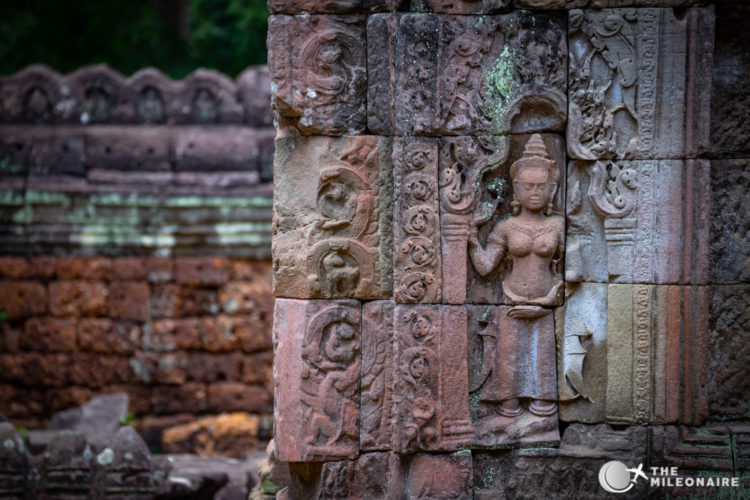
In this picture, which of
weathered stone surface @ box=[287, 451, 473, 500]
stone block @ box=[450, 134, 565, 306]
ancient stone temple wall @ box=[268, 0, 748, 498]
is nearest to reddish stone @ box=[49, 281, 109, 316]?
ancient stone temple wall @ box=[268, 0, 748, 498]

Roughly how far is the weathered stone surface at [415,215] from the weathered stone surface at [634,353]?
2.50 feet

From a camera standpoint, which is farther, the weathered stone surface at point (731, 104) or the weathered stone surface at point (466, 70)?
the weathered stone surface at point (731, 104)

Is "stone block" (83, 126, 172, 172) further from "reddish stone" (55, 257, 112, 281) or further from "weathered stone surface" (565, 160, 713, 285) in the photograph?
"weathered stone surface" (565, 160, 713, 285)

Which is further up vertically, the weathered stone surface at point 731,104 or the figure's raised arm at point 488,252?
the weathered stone surface at point 731,104

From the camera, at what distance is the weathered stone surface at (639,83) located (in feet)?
13.1

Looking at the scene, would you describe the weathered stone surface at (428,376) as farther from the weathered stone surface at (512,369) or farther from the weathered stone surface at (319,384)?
the weathered stone surface at (319,384)

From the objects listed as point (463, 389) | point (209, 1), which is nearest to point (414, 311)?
point (463, 389)

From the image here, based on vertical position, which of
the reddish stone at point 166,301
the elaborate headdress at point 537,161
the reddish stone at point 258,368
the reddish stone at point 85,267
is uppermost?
the elaborate headdress at point 537,161

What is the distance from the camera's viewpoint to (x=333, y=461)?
4.12m

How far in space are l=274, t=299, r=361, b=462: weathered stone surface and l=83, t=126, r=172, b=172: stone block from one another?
165 inches

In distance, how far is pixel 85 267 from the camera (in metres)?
7.90

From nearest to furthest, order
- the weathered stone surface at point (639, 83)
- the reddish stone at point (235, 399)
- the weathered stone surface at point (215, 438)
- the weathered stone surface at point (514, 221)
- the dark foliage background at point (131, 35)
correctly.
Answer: the weathered stone surface at point (639, 83)
the weathered stone surface at point (514, 221)
the weathered stone surface at point (215, 438)
the reddish stone at point (235, 399)
the dark foliage background at point (131, 35)

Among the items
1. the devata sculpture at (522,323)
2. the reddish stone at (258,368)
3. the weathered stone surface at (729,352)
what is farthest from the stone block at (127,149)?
the weathered stone surface at (729,352)

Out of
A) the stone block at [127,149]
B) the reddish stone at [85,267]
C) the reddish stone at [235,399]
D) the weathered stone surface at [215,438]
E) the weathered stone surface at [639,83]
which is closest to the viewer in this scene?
the weathered stone surface at [639,83]
